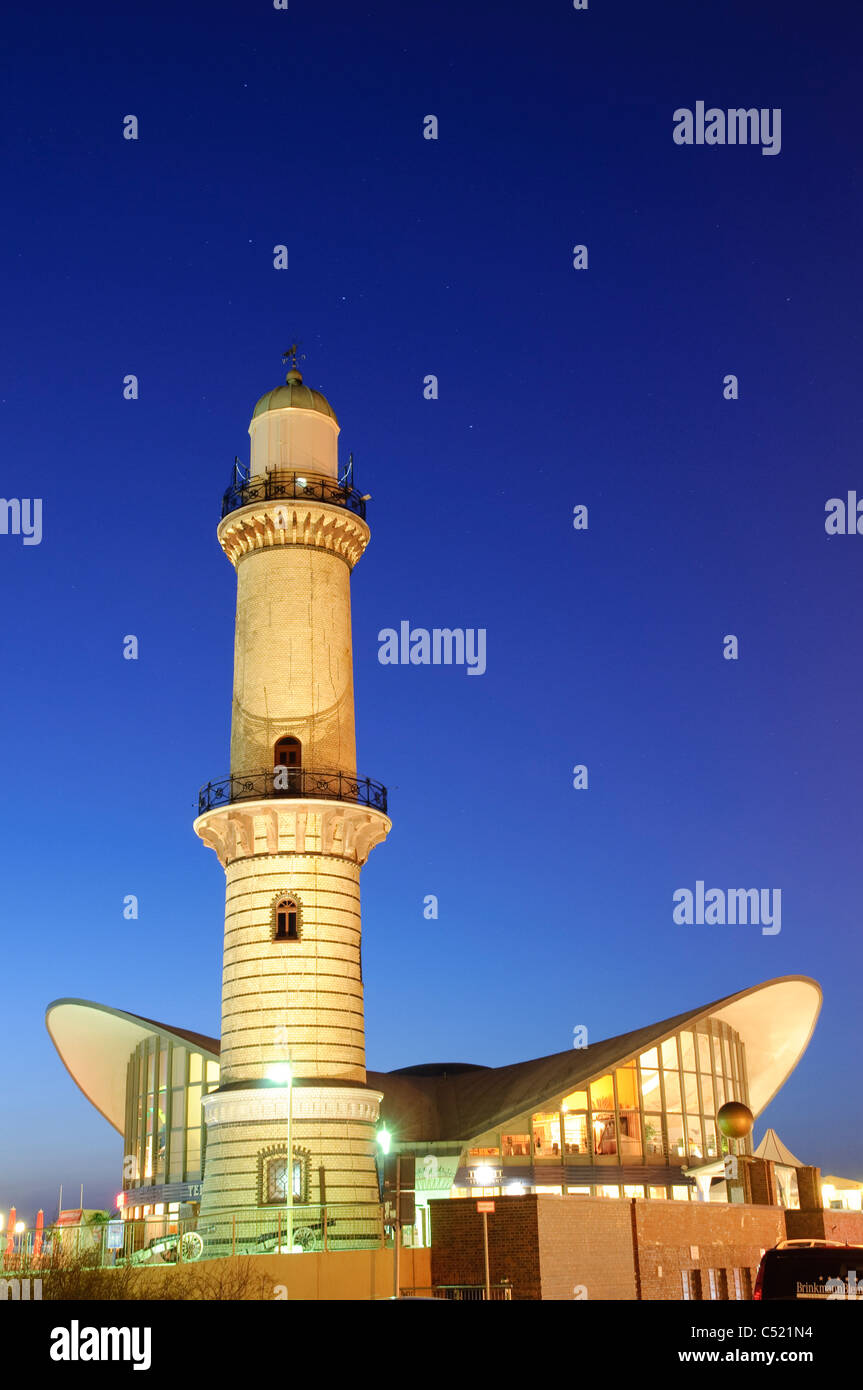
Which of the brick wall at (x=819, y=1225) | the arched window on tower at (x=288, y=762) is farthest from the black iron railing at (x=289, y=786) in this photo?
the brick wall at (x=819, y=1225)

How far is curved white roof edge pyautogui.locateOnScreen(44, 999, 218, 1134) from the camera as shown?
2469 inches

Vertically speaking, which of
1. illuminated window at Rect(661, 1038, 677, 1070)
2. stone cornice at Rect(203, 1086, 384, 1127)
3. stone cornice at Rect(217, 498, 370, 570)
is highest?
stone cornice at Rect(217, 498, 370, 570)

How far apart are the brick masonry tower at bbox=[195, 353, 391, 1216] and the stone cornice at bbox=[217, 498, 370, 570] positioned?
0.05 meters

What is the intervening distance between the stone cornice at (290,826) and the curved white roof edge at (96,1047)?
70.9 feet

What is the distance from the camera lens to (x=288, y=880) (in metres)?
42.6

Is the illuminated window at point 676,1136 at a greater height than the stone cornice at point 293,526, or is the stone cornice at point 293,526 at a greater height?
the stone cornice at point 293,526

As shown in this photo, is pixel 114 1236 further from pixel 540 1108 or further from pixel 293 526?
pixel 540 1108

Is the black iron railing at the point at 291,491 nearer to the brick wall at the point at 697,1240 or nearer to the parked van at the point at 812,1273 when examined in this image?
the brick wall at the point at 697,1240

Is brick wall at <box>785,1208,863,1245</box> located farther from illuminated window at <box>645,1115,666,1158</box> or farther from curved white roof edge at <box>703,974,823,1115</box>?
curved white roof edge at <box>703,974,823,1115</box>

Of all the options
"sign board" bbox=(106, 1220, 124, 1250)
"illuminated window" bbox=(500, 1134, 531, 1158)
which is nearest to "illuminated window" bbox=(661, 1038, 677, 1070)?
"illuminated window" bbox=(500, 1134, 531, 1158)

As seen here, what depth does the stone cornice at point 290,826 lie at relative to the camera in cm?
4262
